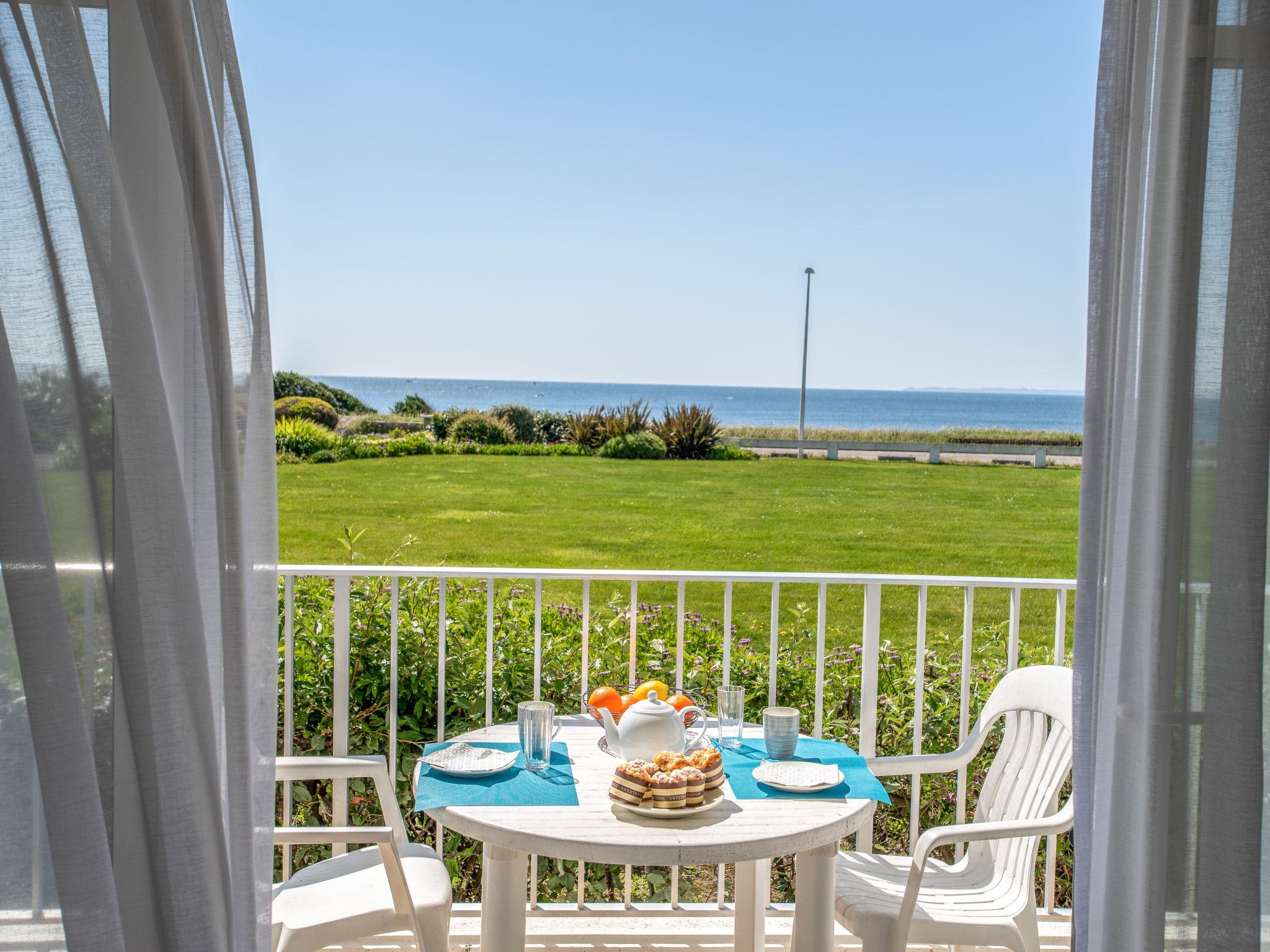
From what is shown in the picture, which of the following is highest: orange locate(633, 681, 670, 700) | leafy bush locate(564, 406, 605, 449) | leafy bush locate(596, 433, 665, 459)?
leafy bush locate(564, 406, 605, 449)

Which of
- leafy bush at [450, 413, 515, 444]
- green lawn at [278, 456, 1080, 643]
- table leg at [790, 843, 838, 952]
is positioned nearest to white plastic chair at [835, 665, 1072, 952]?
table leg at [790, 843, 838, 952]

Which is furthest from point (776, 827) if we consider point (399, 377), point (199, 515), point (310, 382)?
point (399, 377)

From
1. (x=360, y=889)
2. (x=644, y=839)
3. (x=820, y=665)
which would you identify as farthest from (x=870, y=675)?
(x=360, y=889)

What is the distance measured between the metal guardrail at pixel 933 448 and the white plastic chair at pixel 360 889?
525 inches

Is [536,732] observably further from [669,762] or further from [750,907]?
[750,907]

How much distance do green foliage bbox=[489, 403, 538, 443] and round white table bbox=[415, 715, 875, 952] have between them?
12.1 m

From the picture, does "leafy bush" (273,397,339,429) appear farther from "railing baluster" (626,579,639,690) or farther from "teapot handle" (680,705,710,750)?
"teapot handle" (680,705,710,750)

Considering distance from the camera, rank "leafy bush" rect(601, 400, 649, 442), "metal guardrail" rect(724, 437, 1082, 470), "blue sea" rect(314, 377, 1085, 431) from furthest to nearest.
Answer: "metal guardrail" rect(724, 437, 1082, 470), "blue sea" rect(314, 377, 1085, 431), "leafy bush" rect(601, 400, 649, 442)

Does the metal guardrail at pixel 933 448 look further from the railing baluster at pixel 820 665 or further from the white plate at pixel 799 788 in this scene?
the white plate at pixel 799 788

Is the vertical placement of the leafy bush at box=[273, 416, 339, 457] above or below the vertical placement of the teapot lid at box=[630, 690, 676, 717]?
above

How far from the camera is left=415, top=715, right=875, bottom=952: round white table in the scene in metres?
1.69

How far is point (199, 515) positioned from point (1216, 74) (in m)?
1.28

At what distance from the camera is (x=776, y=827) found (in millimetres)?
1774

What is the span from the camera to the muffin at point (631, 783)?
1.82 metres
